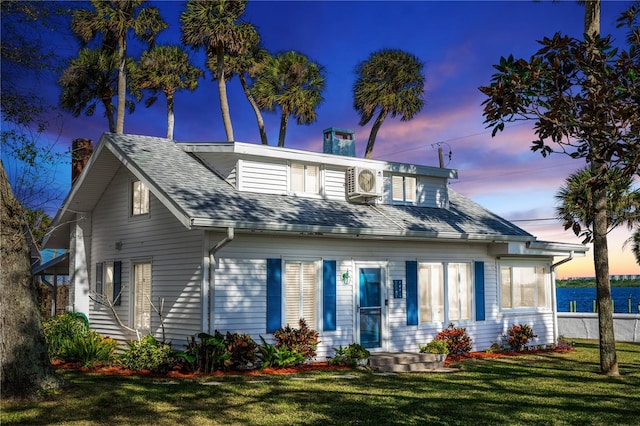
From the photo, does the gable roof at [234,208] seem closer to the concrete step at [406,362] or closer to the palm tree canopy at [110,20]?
the concrete step at [406,362]

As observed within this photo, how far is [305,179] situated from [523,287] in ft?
24.8

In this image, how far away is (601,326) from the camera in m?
14.4

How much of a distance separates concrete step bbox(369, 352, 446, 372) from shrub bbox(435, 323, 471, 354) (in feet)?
4.58

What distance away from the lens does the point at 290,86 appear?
32000 mm

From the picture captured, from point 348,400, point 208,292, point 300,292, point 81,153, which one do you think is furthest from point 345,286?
point 81,153

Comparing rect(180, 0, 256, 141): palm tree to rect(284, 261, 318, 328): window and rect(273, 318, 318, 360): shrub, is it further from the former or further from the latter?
rect(273, 318, 318, 360): shrub

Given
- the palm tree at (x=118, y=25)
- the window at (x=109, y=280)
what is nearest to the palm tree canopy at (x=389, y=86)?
the palm tree at (x=118, y=25)

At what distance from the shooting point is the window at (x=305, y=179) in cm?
1734

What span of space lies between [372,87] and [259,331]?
21684 mm

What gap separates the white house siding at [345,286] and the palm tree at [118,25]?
54.7 ft

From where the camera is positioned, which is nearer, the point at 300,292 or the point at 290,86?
the point at 300,292

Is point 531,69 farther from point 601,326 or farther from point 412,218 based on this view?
point 412,218

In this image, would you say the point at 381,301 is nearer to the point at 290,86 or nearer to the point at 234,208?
the point at 234,208

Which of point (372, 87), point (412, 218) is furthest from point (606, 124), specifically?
point (372, 87)
